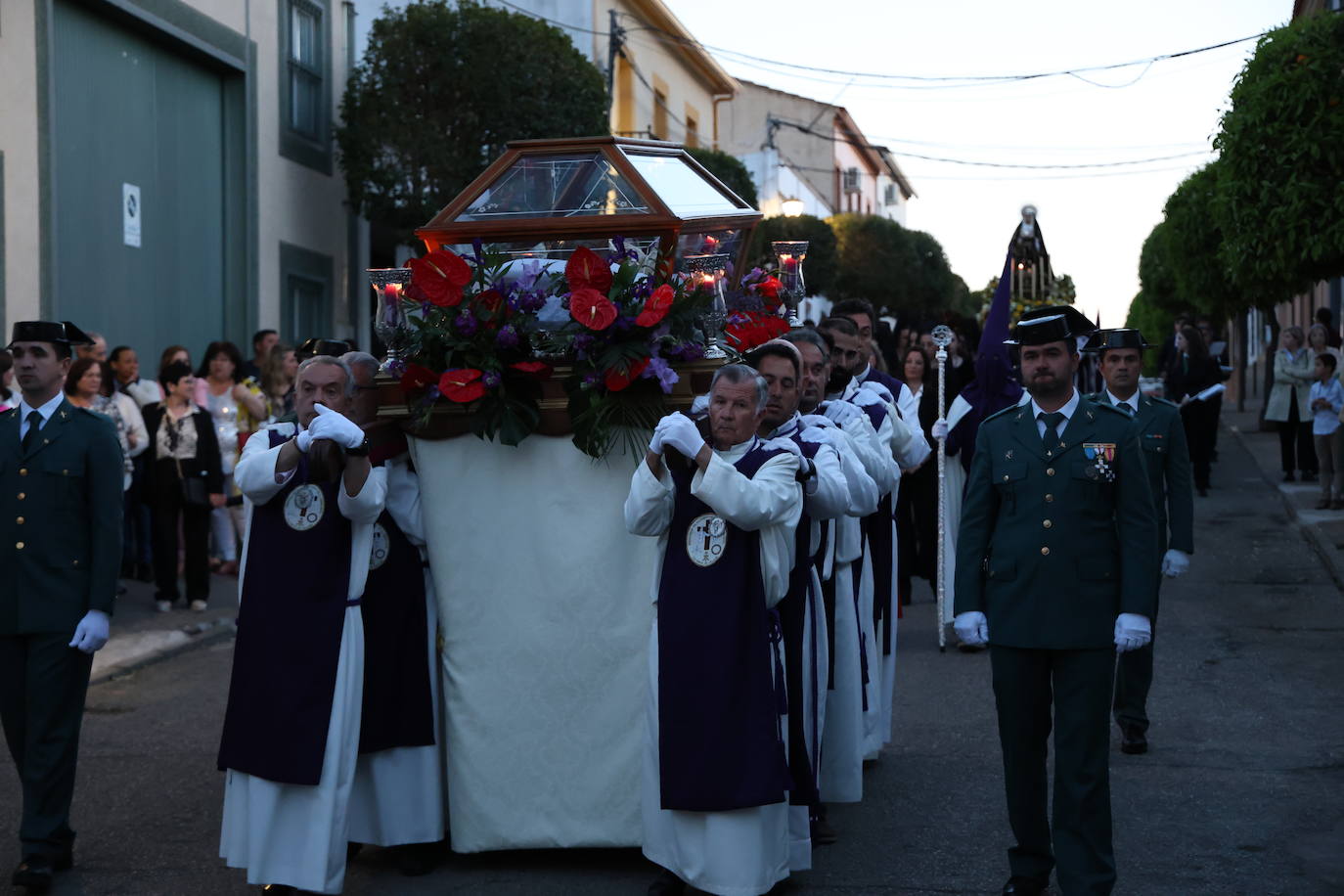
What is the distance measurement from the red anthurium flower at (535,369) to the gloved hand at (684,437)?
811 mm

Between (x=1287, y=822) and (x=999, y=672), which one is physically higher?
(x=999, y=672)

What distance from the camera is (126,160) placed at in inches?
623

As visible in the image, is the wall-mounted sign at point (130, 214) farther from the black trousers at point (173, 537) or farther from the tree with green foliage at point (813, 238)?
the tree with green foliage at point (813, 238)

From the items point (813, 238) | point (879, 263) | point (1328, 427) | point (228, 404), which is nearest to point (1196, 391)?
point (1328, 427)

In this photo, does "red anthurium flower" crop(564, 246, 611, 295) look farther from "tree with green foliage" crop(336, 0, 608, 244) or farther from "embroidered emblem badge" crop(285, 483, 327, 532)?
"tree with green foliage" crop(336, 0, 608, 244)

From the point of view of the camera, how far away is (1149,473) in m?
7.77

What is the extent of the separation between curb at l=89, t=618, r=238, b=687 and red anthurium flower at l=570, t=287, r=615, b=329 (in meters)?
5.19

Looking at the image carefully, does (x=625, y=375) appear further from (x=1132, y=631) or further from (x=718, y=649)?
(x=1132, y=631)

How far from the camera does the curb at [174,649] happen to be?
10.5m

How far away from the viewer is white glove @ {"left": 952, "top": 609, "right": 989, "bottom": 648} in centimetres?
561

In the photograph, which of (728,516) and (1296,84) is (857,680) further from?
(1296,84)

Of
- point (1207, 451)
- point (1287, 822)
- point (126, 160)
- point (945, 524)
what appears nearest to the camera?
point (1287, 822)

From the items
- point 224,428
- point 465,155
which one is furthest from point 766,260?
point 465,155

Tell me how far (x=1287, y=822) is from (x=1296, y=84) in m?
8.02
